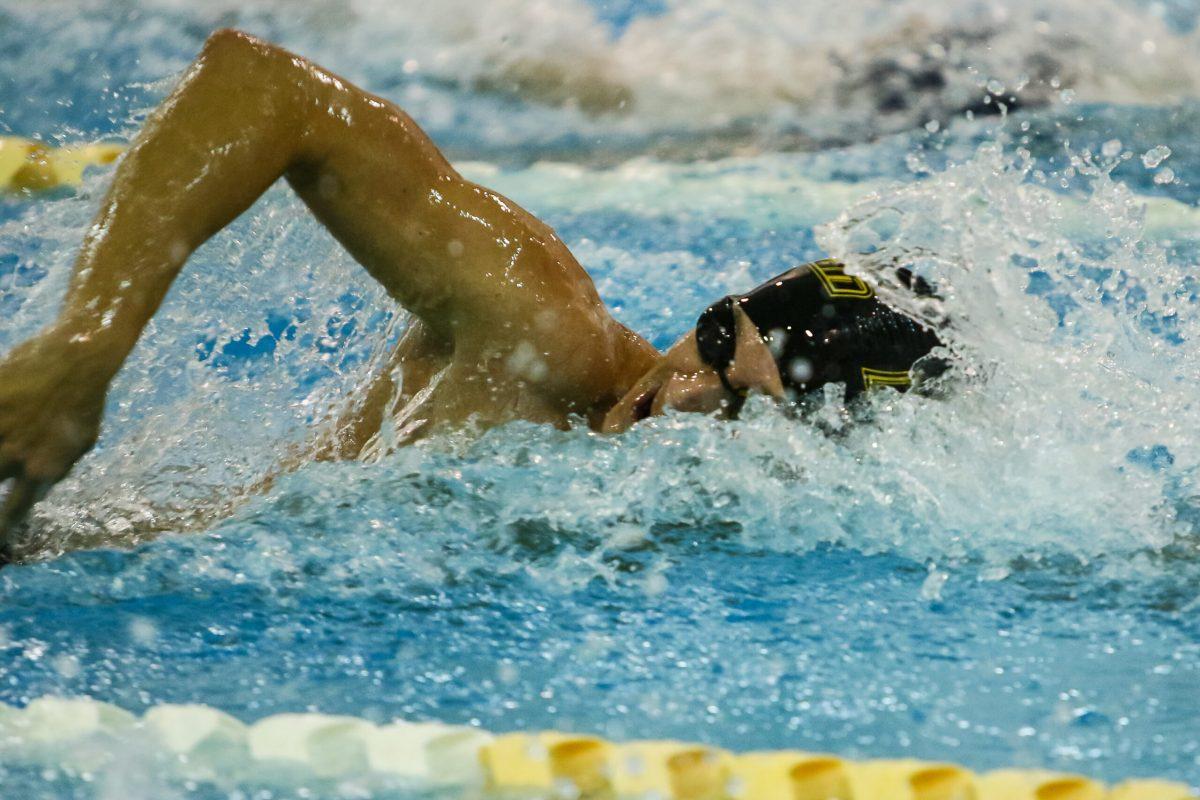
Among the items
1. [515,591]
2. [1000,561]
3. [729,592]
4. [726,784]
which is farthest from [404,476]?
[1000,561]

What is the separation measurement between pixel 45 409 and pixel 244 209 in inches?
15.8

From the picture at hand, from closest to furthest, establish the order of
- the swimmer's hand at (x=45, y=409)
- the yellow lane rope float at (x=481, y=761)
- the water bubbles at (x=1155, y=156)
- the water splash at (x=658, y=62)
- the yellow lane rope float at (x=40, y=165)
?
1. the yellow lane rope float at (x=481, y=761)
2. the swimmer's hand at (x=45, y=409)
3. the water bubbles at (x=1155, y=156)
4. the yellow lane rope float at (x=40, y=165)
5. the water splash at (x=658, y=62)

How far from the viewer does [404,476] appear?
2.10 meters

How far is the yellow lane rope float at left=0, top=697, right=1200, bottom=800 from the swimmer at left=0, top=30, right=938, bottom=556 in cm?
34

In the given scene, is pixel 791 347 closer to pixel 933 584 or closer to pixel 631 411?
pixel 631 411

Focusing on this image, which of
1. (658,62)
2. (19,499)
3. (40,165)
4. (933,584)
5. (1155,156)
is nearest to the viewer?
(19,499)

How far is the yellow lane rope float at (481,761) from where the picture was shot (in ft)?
4.91

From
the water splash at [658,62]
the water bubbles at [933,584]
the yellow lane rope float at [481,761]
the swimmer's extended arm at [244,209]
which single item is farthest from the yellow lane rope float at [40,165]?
the water bubbles at [933,584]

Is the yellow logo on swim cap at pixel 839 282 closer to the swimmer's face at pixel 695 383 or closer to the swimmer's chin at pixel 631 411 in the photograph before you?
the swimmer's face at pixel 695 383

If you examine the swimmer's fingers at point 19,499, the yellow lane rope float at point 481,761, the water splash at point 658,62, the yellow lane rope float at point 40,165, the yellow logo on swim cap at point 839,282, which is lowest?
the yellow lane rope float at point 481,761

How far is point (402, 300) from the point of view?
210cm

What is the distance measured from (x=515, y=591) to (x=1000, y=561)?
0.76 meters

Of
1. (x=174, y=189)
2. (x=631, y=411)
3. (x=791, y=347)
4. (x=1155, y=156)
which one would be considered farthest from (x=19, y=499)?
(x=1155, y=156)

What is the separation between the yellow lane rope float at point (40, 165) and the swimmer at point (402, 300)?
8.19ft
